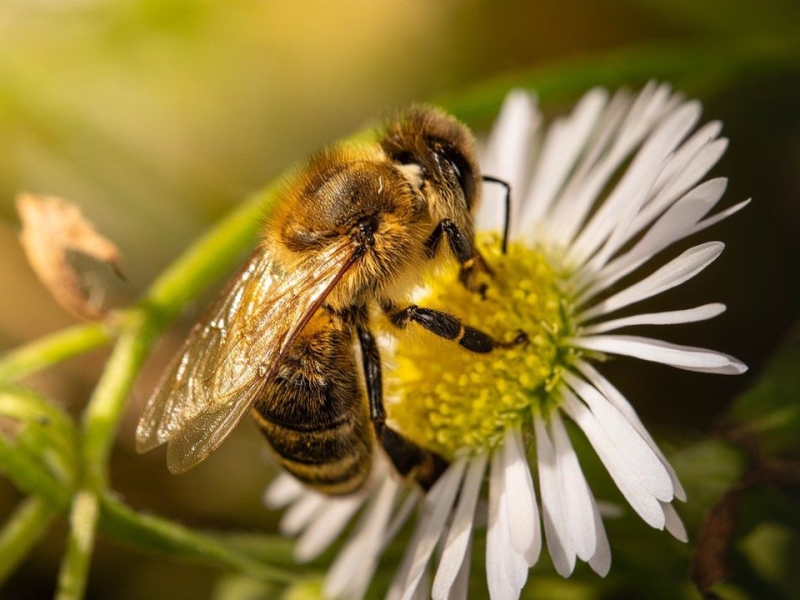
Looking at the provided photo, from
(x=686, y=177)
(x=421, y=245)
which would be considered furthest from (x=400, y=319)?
(x=686, y=177)

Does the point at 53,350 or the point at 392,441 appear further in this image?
the point at 53,350

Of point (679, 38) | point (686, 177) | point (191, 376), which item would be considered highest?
point (679, 38)

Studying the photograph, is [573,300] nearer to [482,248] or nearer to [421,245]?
[482,248]

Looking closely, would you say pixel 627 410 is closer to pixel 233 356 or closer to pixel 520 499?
pixel 520 499

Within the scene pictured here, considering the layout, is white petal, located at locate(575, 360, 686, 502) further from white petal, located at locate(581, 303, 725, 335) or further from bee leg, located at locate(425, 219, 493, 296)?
bee leg, located at locate(425, 219, 493, 296)

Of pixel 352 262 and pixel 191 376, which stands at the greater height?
pixel 352 262

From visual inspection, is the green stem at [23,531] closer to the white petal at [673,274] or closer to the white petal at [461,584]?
the white petal at [461,584]

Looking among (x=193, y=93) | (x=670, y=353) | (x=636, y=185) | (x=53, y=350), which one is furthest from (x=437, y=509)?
(x=193, y=93)
